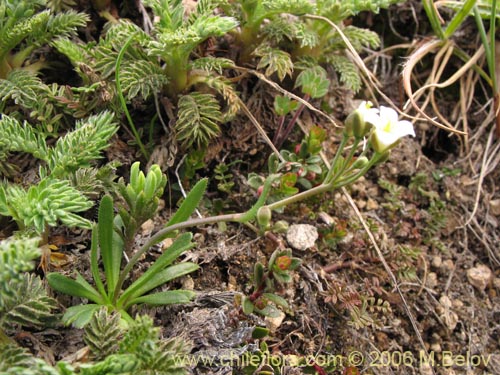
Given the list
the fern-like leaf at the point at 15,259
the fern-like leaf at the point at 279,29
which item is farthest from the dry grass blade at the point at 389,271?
the fern-like leaf at the point at 15,259

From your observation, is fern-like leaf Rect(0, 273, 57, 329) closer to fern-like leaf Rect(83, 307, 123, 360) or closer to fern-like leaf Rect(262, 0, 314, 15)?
fern-like leaf Rect(83, 307, 123, 360)

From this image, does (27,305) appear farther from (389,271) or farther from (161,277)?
(389,271)

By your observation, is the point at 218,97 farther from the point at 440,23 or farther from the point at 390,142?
the point at 440,23

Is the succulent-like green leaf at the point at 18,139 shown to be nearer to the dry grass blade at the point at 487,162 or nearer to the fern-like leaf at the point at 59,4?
the fern-like leaf at the point at 59,4

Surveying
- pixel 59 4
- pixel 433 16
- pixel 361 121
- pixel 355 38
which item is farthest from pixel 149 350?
pixel 433 16

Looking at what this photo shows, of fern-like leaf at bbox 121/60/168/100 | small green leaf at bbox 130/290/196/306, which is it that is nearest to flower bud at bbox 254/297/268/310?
small green leaf at bbox 130/290/196/306
